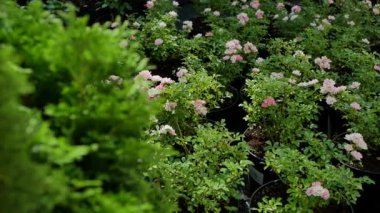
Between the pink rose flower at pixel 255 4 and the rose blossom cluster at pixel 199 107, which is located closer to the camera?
the rose blossom cluster at pixel 199 107

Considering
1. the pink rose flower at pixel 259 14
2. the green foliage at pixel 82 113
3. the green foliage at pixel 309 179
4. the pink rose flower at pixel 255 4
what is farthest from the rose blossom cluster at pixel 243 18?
the green foliage at pixel 82 113

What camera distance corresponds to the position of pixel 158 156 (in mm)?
1585

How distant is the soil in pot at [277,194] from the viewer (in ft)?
8.34

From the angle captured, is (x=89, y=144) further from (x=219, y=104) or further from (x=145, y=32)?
(x=145, y=32)

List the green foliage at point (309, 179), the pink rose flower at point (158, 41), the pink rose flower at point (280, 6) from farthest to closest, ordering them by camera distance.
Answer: the pink rose flower at point (280, 6)
the pink rose flower at point (158, 41)
the green foliage at point (309, 179)

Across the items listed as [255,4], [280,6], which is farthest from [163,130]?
[280,6]

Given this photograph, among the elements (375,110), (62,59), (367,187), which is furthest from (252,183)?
(62,59)

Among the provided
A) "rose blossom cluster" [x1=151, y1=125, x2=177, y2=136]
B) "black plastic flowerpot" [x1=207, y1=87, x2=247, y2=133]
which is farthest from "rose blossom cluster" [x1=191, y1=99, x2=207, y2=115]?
"black plastic flowerpot" [x1=207, y1=87, x2=247, y2=133]

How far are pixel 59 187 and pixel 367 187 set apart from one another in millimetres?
2159

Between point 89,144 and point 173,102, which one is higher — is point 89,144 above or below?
above

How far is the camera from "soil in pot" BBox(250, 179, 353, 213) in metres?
2.54

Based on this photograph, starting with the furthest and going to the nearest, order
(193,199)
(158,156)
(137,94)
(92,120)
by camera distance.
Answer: (193,199) → (158,156) → (137,94) → (92,120)

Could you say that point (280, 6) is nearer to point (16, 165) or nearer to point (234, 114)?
point (234, 114)

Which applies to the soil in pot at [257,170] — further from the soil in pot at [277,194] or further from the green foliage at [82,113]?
the green foliage at [82,113]
